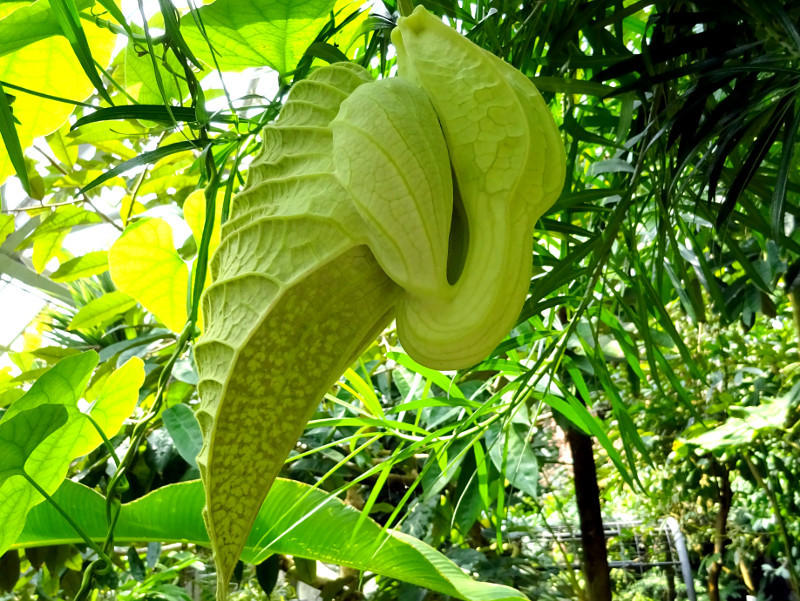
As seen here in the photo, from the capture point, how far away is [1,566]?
1.03 m

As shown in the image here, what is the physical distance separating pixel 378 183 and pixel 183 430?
633mm

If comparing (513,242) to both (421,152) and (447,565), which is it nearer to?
(421,152)

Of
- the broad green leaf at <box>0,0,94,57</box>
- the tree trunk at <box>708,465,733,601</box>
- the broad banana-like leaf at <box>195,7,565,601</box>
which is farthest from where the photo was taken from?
the tree trunk at <box>708,465,733,601</box>

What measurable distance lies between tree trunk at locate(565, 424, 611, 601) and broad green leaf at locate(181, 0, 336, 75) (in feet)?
3.01

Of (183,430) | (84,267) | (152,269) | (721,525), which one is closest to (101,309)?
(84,267)

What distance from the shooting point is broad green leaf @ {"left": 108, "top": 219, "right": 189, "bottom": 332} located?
1.54ft

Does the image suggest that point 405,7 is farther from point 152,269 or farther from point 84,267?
point 84,267

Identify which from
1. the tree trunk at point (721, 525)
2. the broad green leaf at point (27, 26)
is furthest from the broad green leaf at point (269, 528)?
the tree trunk at point (721, 525)

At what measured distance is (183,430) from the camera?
2.61 ft

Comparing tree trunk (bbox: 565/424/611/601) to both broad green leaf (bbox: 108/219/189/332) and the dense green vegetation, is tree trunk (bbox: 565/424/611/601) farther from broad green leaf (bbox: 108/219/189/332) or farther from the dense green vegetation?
broad green leaf (bbox: 108/219/189/332)

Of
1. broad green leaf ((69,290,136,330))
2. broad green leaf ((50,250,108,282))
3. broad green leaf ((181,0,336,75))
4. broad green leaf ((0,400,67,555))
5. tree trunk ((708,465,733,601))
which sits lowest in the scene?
broad green leaf ((0,400,67,555))

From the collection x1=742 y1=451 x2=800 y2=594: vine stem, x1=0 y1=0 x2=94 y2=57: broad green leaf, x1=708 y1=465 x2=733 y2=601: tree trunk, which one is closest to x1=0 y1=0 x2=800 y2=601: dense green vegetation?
x1=0 y1=0 x2=94 y2=57: broad green leaf

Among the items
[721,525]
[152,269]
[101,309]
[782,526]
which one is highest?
[721,525]

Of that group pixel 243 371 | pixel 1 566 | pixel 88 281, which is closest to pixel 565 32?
pixel 243 371
